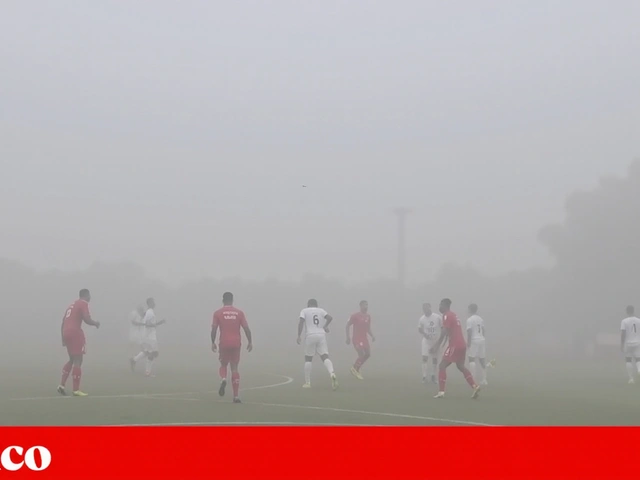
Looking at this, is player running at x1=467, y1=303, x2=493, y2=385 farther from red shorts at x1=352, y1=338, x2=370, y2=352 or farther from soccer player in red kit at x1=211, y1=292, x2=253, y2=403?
soccer player in red kit at x1=211, y1=292, x2=253, y2=403

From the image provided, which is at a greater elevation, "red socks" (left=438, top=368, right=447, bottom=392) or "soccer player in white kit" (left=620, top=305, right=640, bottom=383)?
"soccer player in white kit" (left=620, top=305, right=640, bottom=383)

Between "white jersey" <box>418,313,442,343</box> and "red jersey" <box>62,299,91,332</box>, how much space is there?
10560 mm

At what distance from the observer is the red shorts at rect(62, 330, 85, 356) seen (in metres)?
18.5

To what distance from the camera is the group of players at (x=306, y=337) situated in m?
17.6

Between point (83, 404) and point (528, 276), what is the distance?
53407mm

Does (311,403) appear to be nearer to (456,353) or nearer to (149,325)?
(456,353)

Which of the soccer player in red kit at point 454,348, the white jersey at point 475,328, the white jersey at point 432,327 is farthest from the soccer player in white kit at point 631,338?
the soccer player in red kit at point 454,348

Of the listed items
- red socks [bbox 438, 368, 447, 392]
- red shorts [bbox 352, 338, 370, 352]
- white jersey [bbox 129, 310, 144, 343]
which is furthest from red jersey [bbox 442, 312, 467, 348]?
white jersey [bbox 129, 310, 144, 343]

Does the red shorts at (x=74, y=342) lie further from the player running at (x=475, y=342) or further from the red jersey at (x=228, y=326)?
the player running at (x=475, y=342)

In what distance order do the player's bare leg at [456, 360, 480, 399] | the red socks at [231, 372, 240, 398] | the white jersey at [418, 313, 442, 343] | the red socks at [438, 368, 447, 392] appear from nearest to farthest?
the red socks at [231, 372, 240, 398] < the player's bare leg at [456, 360, 480, 399] < the red socks at [438, 368, 447, 392] < the white jersey at [418, 313, 442, 343]
